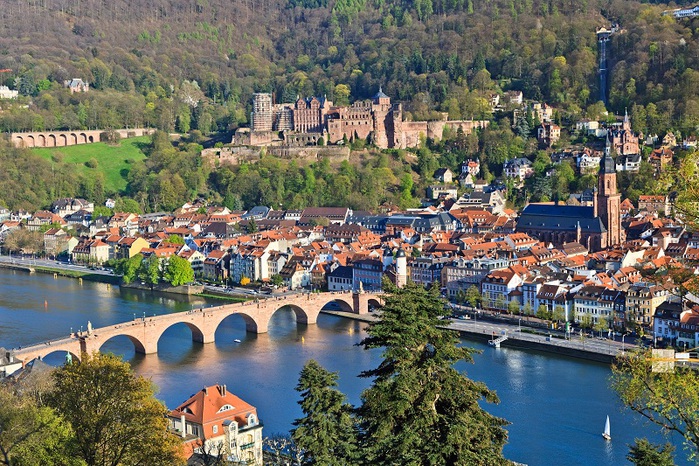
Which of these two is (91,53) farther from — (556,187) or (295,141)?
(556,187)

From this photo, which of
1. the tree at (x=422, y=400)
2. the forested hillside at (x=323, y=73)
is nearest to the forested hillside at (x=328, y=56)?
the forested hillside at (x=323, y=73)

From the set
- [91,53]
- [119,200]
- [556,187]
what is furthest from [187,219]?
[91,53]

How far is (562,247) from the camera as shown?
33.7 meters

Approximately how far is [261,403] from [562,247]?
59.2ft

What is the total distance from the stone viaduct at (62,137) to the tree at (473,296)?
31.3m

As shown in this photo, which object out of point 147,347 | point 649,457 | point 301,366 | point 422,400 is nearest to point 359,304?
point 301,366

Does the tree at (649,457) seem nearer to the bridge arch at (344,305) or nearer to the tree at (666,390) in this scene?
the tree at (666,390)

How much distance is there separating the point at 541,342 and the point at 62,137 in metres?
37.4

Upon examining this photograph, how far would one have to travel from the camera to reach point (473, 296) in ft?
90.7

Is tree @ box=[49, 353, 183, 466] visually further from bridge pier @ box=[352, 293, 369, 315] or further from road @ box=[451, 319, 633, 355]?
bridge pier @ box=[352, 293, 369, 315]

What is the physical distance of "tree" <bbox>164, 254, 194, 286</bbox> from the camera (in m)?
32.4

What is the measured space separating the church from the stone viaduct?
27046mm

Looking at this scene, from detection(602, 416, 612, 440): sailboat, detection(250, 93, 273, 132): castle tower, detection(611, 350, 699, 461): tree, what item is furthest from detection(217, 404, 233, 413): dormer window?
detection(250, 93, 273, 132): castle tower

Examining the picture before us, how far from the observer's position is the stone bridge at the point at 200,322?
21.0 m
